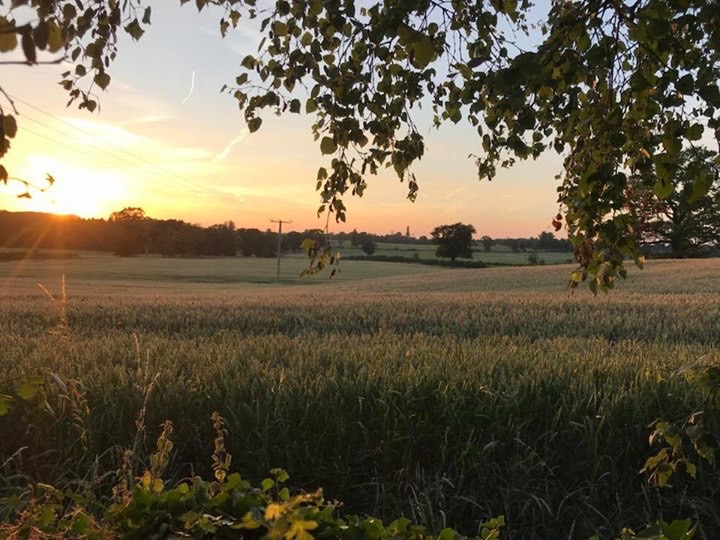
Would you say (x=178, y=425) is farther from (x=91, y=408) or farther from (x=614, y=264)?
(x=614, y=264)

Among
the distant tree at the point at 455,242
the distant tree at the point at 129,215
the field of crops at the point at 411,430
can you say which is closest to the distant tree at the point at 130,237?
the distant tree at the point at 129,215

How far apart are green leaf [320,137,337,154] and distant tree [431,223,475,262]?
7340cm

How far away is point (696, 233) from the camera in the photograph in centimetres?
4819

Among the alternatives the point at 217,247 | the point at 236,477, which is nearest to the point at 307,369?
the point at 236,477

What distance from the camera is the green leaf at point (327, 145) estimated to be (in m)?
2.14

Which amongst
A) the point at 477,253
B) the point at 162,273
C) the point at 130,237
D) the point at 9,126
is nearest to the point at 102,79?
the point at 9,126

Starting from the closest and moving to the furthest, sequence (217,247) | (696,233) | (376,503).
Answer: (376,503) < (696,233) < (217,247)

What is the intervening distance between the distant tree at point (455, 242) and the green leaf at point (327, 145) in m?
73.4

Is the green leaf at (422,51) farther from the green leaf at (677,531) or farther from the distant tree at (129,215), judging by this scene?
the distant tree at (129,215)

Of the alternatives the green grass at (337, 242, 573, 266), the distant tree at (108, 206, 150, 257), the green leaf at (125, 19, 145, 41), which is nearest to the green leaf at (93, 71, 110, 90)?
the green leaf at (125, 19, 145, 41)

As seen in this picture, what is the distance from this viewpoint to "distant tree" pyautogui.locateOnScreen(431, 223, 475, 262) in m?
75.0

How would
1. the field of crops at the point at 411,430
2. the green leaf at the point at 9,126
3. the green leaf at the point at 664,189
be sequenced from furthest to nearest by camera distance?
the field of crops at the point at 411,430
the green leaf at the point at 664,189
the green leaf at the point at 9,126

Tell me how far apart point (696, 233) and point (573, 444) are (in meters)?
52.1

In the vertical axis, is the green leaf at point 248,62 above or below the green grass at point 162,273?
above
